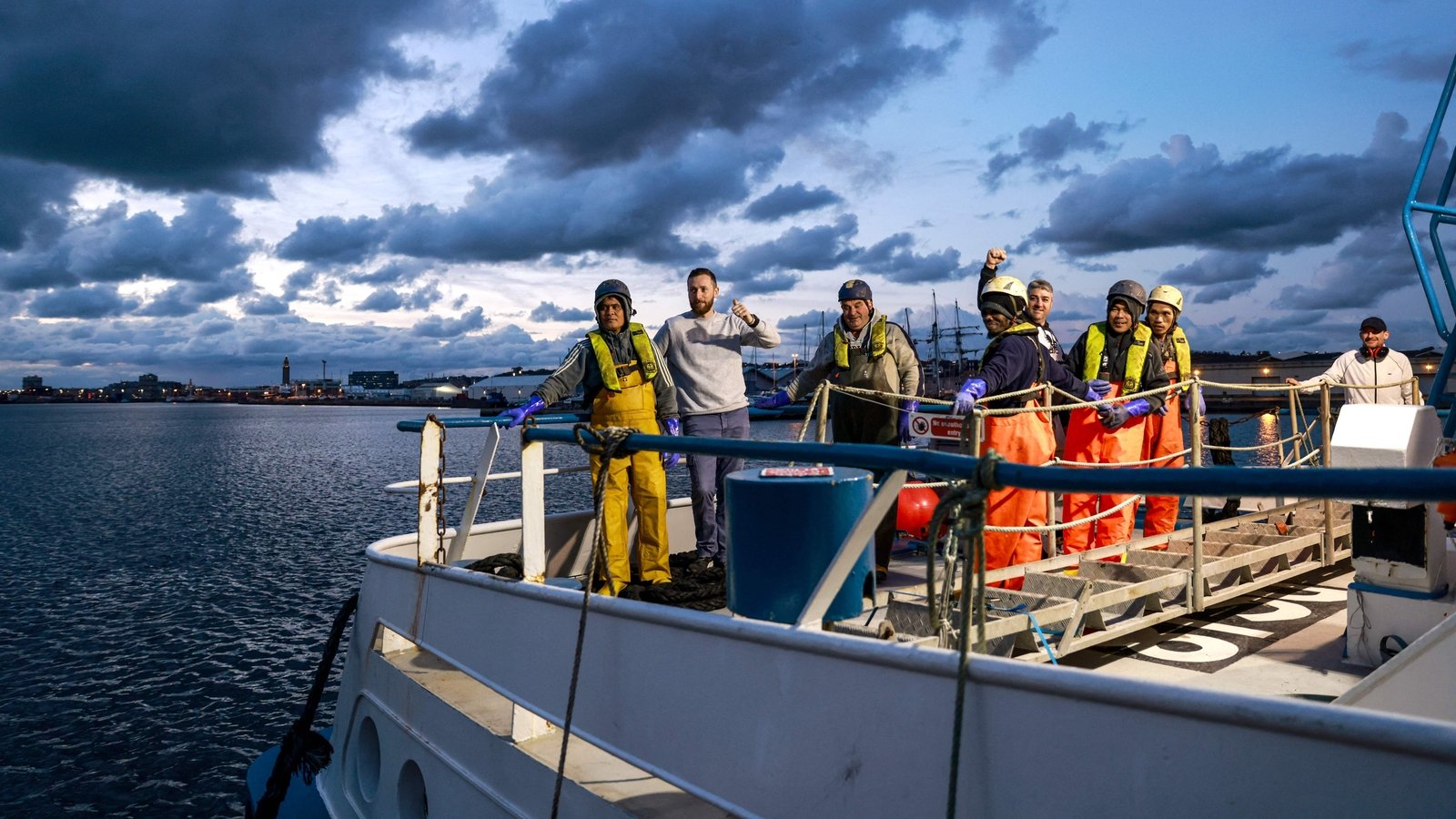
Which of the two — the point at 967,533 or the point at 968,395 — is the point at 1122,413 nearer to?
the point at 968,395

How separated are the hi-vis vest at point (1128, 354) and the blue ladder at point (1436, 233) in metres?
1.72

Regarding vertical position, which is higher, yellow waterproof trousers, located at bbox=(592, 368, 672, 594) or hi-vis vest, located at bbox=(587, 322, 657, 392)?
hi-vis vest, located at bbox=(587, 322, 657, 392)

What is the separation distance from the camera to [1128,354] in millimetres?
6180

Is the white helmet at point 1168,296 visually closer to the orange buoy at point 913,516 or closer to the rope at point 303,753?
the orange buoy at point 913,516

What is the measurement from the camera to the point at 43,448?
64938mm

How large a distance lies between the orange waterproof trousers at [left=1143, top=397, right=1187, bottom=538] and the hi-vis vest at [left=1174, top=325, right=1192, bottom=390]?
1.16 ft

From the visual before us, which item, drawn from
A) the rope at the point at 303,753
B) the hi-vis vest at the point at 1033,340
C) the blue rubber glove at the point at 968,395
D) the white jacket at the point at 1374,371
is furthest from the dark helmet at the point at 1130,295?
the rope at the point at 303,753

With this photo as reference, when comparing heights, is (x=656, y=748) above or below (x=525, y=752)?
above

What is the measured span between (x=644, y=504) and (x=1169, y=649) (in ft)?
9.40

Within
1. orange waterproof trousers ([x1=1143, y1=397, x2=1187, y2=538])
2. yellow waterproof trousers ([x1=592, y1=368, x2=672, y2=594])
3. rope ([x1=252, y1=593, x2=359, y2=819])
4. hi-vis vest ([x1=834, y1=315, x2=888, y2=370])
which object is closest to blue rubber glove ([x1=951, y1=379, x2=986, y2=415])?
hi-vis vest ([x1=834, y1=315, x2=888, y2=370])

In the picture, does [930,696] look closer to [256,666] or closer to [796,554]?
[796,554]

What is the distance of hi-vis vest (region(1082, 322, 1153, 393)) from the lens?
6156mm

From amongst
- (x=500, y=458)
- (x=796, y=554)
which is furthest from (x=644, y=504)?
(x=500, y=458)

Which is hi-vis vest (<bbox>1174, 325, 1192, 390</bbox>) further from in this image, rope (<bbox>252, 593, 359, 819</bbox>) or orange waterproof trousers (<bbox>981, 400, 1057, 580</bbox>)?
rope (<bbox>252, 593, 359, 819</bbox>)
